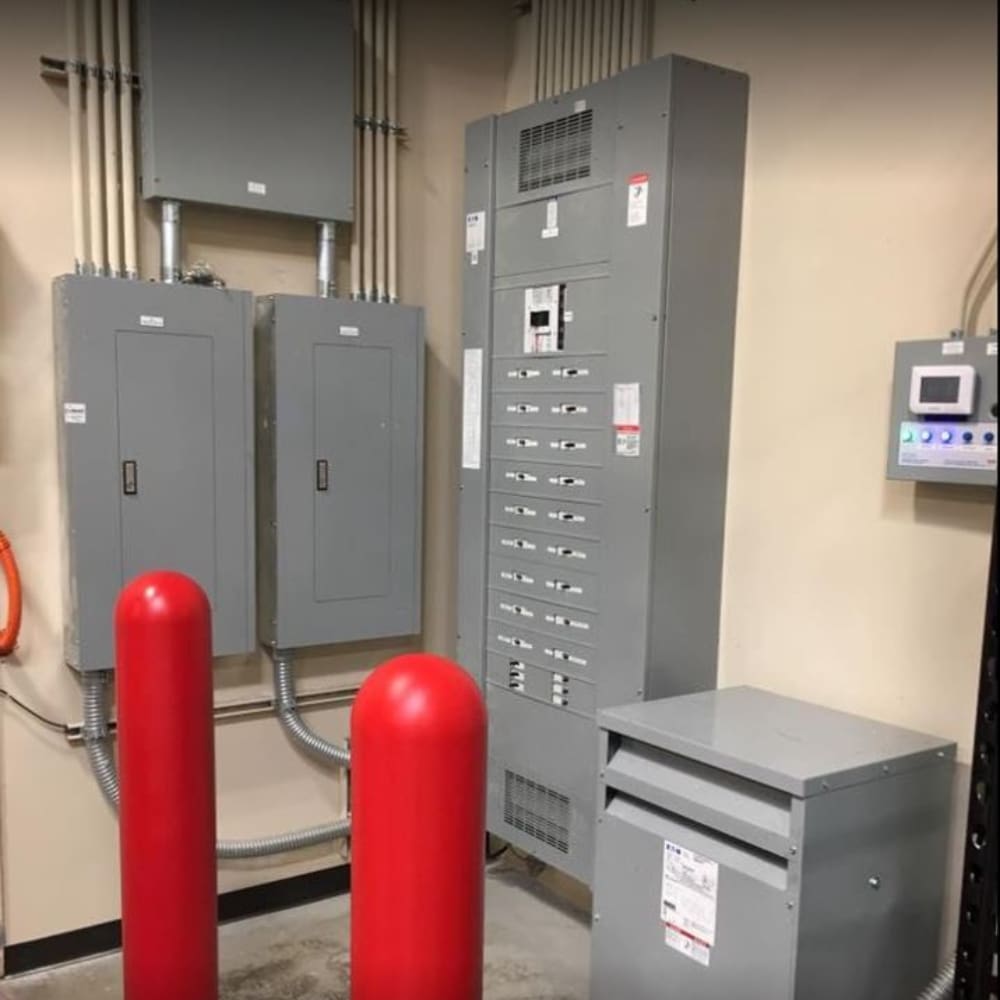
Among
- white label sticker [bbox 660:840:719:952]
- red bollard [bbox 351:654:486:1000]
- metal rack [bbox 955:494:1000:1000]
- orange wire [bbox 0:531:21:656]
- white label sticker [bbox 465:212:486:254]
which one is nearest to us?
red bollard [bbox 351:654:486:1000]

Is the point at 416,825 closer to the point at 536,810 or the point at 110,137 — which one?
the point at 536,810

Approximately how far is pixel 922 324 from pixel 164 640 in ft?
5.23

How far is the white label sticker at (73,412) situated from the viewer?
7.86 ft

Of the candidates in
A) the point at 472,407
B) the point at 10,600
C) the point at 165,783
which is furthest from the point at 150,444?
the point at 165,783

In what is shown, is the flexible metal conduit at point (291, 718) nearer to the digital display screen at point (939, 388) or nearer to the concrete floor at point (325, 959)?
the concrete floor at point (325, 959)

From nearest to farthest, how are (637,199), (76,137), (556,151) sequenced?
(637,199) → (76,137) → (556,151)

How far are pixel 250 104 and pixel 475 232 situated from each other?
2.28 ft

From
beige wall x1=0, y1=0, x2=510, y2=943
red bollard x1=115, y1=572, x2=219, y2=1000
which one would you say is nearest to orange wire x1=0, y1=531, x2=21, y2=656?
beige wall x1=0, y1=0, x2=510, y2=943

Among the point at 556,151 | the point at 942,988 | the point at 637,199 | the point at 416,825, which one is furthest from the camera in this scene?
the point at 556,151

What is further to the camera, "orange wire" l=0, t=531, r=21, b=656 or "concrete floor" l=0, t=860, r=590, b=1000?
"concrete floor" l=0, t=860, r=590, b=1000

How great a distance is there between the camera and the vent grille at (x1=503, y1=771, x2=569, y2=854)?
263 cm

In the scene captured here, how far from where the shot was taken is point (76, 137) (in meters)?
2.45

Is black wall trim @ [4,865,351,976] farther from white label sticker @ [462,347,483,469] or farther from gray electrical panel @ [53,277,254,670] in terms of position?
white label sticker @ [462,347,483,469]

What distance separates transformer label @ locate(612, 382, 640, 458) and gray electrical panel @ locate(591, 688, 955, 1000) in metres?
0.64
